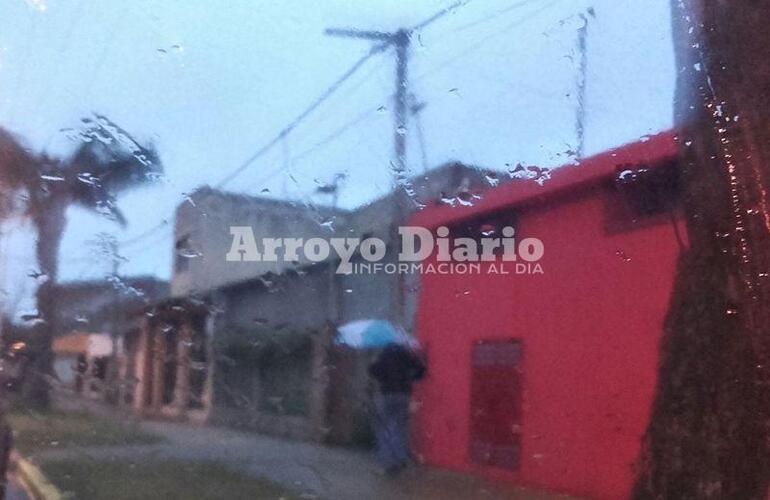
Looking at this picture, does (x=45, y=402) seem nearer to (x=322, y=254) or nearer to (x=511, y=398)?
(x=322, y=254)

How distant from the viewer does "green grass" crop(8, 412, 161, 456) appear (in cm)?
310

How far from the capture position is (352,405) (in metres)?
2.82

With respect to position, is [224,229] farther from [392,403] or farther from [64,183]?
[392,403]

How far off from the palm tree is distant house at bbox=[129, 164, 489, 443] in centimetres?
25

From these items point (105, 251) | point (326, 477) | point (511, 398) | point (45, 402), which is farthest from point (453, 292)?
point (45, 402)

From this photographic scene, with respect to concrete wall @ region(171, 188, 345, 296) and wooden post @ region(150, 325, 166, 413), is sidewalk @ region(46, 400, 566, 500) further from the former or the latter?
concrete wall @ region(171, 188, 345, 296)

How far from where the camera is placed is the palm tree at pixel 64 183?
3107mm

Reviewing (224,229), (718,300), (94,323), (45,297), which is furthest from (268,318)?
(718,300)

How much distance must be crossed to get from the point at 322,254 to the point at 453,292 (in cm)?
40

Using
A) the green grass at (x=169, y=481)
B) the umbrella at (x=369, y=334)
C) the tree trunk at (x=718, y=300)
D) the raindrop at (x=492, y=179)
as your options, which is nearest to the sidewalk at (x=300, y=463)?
the green grass at (x=169, y=481)

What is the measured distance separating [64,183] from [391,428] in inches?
49.4

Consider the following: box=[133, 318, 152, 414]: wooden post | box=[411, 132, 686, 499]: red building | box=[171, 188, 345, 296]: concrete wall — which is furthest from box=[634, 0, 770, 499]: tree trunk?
box=[133, 318, 152, 414]: wooden post

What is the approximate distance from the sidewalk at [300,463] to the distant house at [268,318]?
47 mm

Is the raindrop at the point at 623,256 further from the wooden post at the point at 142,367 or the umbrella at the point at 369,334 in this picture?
the wooden post at the point at 142,367
